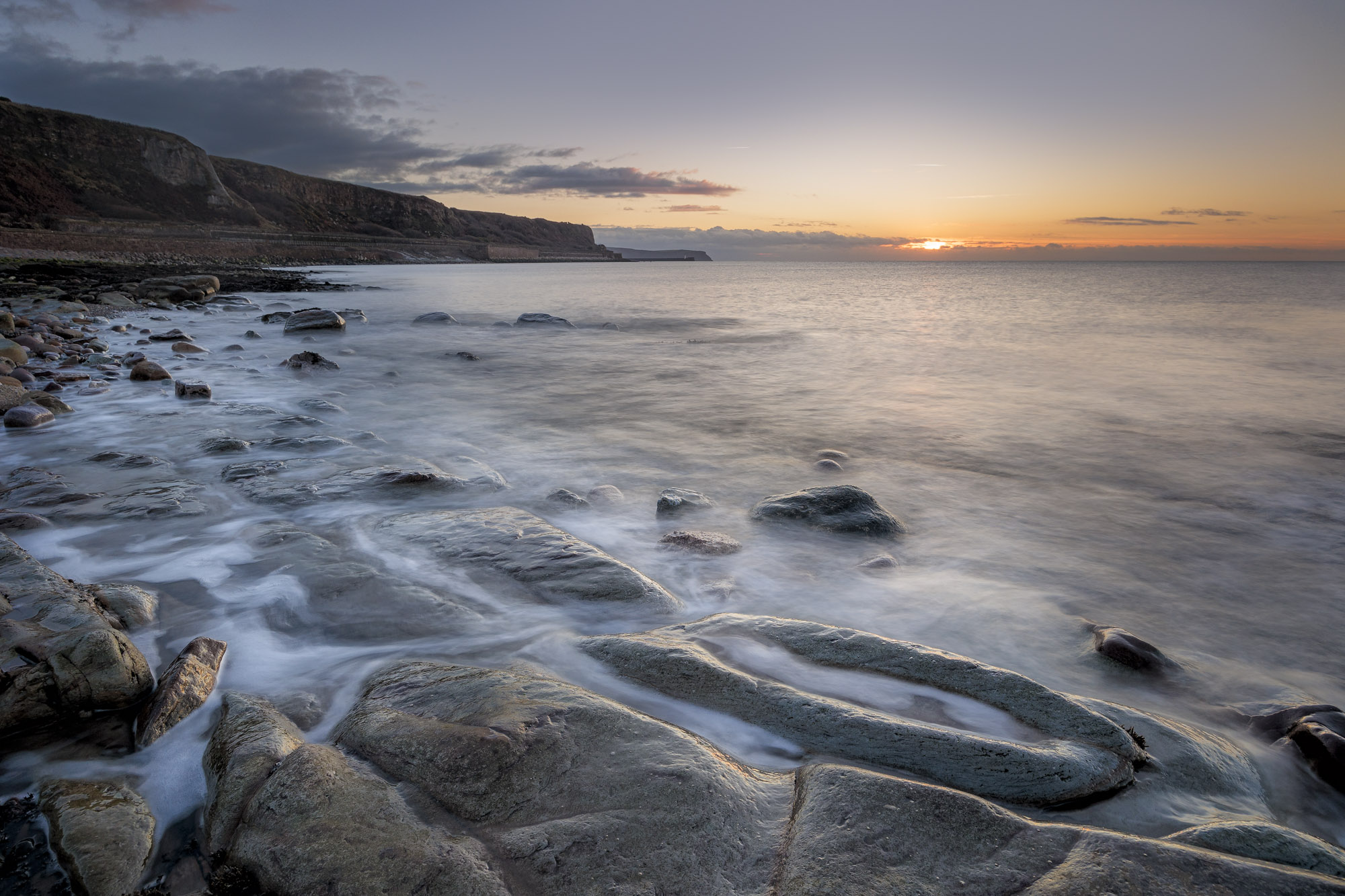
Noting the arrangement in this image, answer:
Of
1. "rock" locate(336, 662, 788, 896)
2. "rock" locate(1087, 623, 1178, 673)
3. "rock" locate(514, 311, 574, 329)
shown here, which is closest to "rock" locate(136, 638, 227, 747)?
"rock" locate(336, 662, 788, 896)

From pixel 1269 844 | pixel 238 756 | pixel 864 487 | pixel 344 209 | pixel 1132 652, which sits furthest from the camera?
pixel 344 209

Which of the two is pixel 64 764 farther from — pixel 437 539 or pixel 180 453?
pixel 180 453

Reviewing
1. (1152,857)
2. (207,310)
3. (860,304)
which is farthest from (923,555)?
(860,304)

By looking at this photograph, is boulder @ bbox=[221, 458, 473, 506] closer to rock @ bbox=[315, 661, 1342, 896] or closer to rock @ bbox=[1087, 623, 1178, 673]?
rock @ bbox=[315, 661, 1342, 896]

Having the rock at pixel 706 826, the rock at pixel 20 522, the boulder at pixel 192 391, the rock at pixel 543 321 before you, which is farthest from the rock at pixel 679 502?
the rock at pixel 543 321

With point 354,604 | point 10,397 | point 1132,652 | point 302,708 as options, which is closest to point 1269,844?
point 1132,652

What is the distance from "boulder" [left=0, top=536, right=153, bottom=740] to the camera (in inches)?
76.2

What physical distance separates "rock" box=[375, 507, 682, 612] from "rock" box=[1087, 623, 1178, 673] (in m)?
1.76

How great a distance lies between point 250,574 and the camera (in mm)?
3188

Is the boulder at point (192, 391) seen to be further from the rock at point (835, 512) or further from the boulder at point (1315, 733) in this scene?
the boulder at point (1315, 733)

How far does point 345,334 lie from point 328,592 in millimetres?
12538

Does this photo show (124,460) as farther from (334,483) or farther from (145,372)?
(145,372)

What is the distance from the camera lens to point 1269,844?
152 cm

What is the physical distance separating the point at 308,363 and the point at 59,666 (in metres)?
8.21
